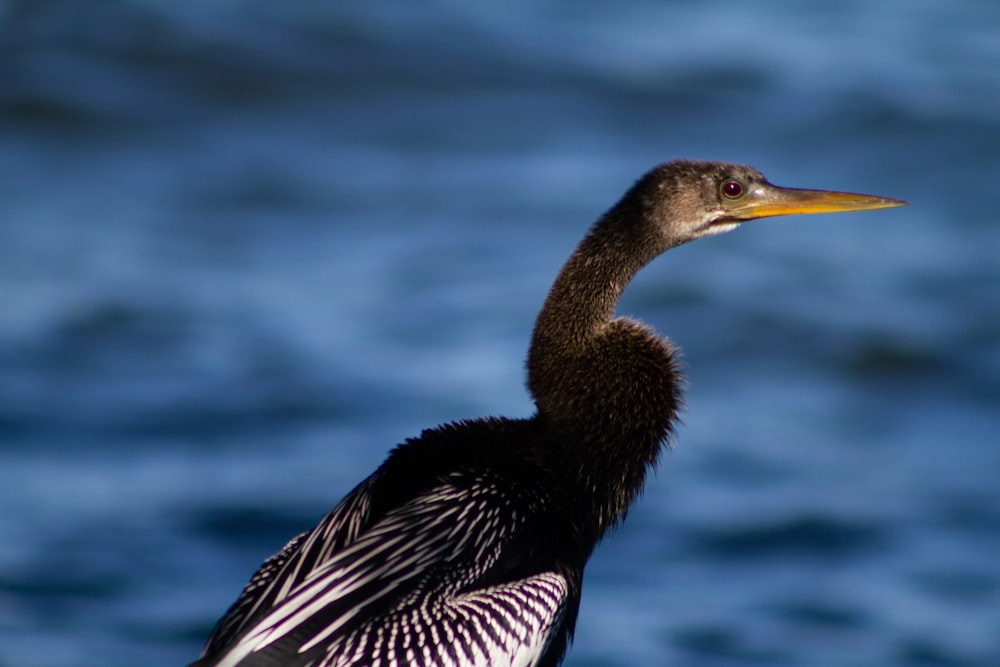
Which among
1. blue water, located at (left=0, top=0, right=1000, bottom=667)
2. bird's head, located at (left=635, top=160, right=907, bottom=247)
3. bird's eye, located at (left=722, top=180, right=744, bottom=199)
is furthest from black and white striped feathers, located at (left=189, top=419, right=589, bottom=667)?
blue water, located at (left=0, top=0, right=1000, bottom=667)

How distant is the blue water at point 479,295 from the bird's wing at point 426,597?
5004mm

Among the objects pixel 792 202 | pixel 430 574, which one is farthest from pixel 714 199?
pixel 430 574

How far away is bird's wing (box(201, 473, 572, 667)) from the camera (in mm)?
5746

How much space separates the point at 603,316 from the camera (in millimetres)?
6504

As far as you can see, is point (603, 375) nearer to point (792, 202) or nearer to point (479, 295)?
point (792, 202)

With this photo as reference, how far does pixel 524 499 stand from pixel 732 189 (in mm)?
1542

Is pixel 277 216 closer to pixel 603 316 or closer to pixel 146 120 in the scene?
pixel 146 120

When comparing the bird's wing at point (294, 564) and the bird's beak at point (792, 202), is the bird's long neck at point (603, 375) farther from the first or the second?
the bird's wing at point (294, 564)

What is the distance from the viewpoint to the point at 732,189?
6.59 meters

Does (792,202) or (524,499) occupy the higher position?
(792,202)

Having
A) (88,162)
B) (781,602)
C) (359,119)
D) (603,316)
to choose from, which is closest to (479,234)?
(359,119)

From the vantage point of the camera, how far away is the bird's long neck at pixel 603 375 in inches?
252

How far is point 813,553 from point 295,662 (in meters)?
7.98

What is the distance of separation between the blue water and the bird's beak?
16.7 feet
